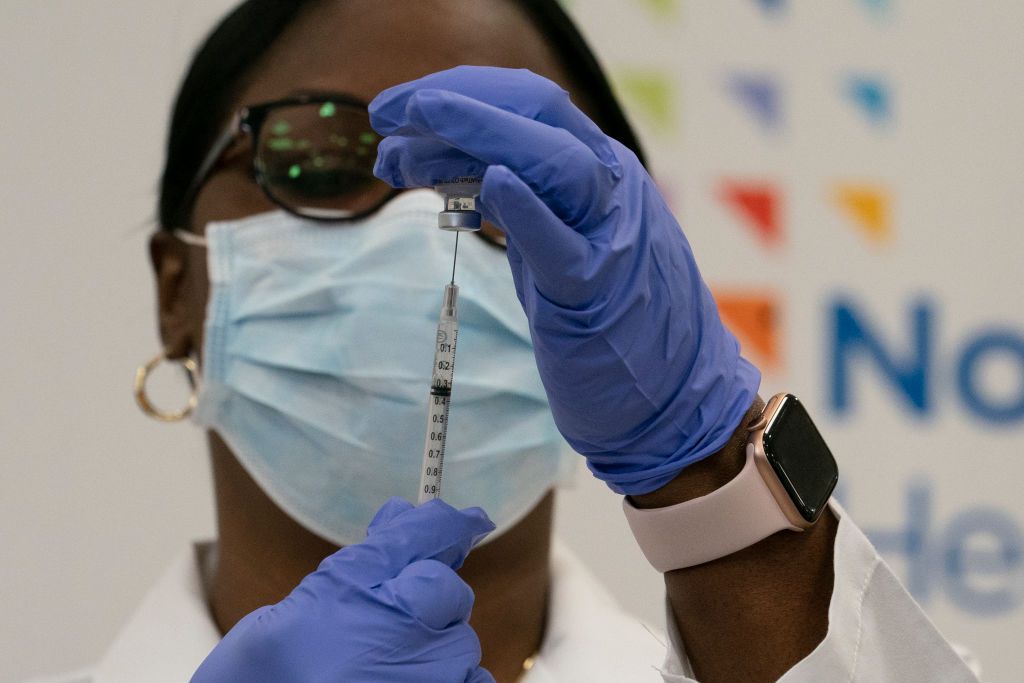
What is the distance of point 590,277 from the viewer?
0.68 metres

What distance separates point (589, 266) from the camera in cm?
69

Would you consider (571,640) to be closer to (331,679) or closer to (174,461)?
(331,679)

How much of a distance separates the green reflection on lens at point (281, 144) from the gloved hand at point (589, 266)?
38cm

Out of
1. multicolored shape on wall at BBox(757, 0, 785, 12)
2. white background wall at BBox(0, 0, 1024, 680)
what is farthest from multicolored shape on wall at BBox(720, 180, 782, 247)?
multicolored shape on wall at BBox(757, 0, 785, 12)

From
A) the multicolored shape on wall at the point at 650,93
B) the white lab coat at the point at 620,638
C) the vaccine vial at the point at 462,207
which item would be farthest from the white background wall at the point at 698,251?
the vaccine vial at the point at 462,207

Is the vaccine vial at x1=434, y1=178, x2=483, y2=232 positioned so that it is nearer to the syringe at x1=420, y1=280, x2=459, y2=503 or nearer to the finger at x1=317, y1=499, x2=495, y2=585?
the syringe at x1=420, y1=280, x2=459, y2=503

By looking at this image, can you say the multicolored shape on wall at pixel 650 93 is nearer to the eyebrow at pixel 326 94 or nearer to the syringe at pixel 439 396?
the eyebrow at pixel 326 94

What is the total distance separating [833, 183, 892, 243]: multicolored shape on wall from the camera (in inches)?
67.1

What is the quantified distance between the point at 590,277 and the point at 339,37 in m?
0.60

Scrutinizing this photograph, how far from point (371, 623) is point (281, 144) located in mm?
607

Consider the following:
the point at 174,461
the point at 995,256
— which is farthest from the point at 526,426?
the point at 995,256

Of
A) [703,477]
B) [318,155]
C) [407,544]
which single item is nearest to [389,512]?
[407,544]

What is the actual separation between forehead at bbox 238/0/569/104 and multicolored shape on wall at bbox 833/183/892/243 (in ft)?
2.33

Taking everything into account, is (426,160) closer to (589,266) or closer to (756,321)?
(589,266)
